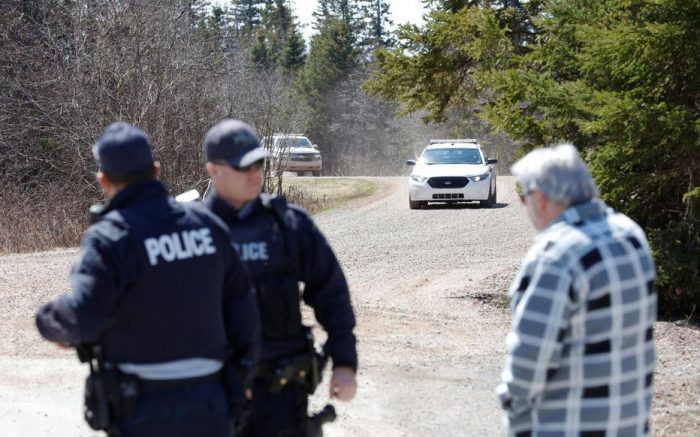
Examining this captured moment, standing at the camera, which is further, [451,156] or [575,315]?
[451,156]

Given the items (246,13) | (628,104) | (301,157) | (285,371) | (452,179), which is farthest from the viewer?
(246,13)

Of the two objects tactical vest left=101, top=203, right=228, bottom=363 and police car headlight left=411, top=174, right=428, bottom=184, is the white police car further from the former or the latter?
tactical vest left=101, top=203, right=228, bottom=363

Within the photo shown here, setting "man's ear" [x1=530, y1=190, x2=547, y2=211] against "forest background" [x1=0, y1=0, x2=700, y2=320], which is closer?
"man's ear" [x1=530, y1=190, x2=547, y2=211]

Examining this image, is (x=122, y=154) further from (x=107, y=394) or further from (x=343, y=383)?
(x=343, y=383)

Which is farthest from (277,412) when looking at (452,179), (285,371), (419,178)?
(419,178)

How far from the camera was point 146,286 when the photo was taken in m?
3.11

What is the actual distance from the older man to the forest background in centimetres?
602

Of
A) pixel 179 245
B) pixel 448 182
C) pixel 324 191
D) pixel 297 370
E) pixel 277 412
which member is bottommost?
pixel 324 191

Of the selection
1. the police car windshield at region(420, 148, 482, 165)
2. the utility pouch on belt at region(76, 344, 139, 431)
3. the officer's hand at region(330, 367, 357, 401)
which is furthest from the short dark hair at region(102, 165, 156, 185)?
the police car windshield at region(420, 148, 482, 165)

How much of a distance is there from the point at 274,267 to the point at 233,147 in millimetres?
481

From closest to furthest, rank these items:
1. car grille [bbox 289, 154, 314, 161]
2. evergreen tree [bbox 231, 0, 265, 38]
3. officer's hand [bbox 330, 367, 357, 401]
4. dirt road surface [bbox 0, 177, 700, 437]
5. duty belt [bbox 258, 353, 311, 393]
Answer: duty belt [bbox 258, 353, 311, 393]
officer's hand [bbox 330, 367, 357, 401]
dirt road surface [bbox 0, 177, 700, 437]
car grille [bbox 289, 154, 314, 161]
evergreen tree [bbox 231, 0, 265, 38]

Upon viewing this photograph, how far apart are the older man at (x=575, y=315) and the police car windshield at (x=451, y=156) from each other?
2055 cm

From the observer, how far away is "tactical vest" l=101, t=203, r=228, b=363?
310 centimetres

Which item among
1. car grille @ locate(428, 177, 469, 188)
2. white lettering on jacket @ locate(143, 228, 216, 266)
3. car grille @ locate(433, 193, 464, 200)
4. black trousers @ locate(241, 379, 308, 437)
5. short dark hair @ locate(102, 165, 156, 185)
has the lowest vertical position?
car grille @ locate(433, 193, 464, 200)
